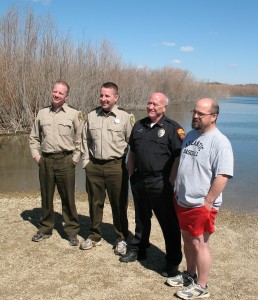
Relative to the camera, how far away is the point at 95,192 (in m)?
4.39

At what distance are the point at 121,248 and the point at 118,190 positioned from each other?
2.38ft

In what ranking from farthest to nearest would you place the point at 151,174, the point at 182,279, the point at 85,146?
the point at 85,146
the point at 151,174
the point at 182,279

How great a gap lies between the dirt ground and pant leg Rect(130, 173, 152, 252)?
230 millimetres

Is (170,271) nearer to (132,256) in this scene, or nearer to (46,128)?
(132,256)

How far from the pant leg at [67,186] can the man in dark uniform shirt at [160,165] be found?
3.46ft

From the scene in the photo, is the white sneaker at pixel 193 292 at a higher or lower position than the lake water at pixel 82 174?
higher

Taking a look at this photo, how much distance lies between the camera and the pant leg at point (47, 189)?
4.60m

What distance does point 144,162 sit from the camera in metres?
3.72

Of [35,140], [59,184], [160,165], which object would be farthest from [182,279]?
[35,140]

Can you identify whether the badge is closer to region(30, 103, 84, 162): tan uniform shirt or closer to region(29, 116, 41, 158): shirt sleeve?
region(30, 103, 84, 162): tan uniform shirt

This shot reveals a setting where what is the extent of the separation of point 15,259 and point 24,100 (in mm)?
13545

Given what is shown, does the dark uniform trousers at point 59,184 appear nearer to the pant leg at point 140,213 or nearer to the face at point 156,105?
the pant leg at point 140,213

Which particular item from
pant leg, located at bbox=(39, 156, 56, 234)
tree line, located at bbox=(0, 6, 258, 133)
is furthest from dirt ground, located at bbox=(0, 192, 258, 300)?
tree line, located at bbox=(0, 6, 258, 133)

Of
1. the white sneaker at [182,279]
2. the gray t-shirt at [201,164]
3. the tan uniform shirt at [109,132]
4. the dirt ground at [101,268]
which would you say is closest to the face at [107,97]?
the tan uniform shirt at [109,132]
